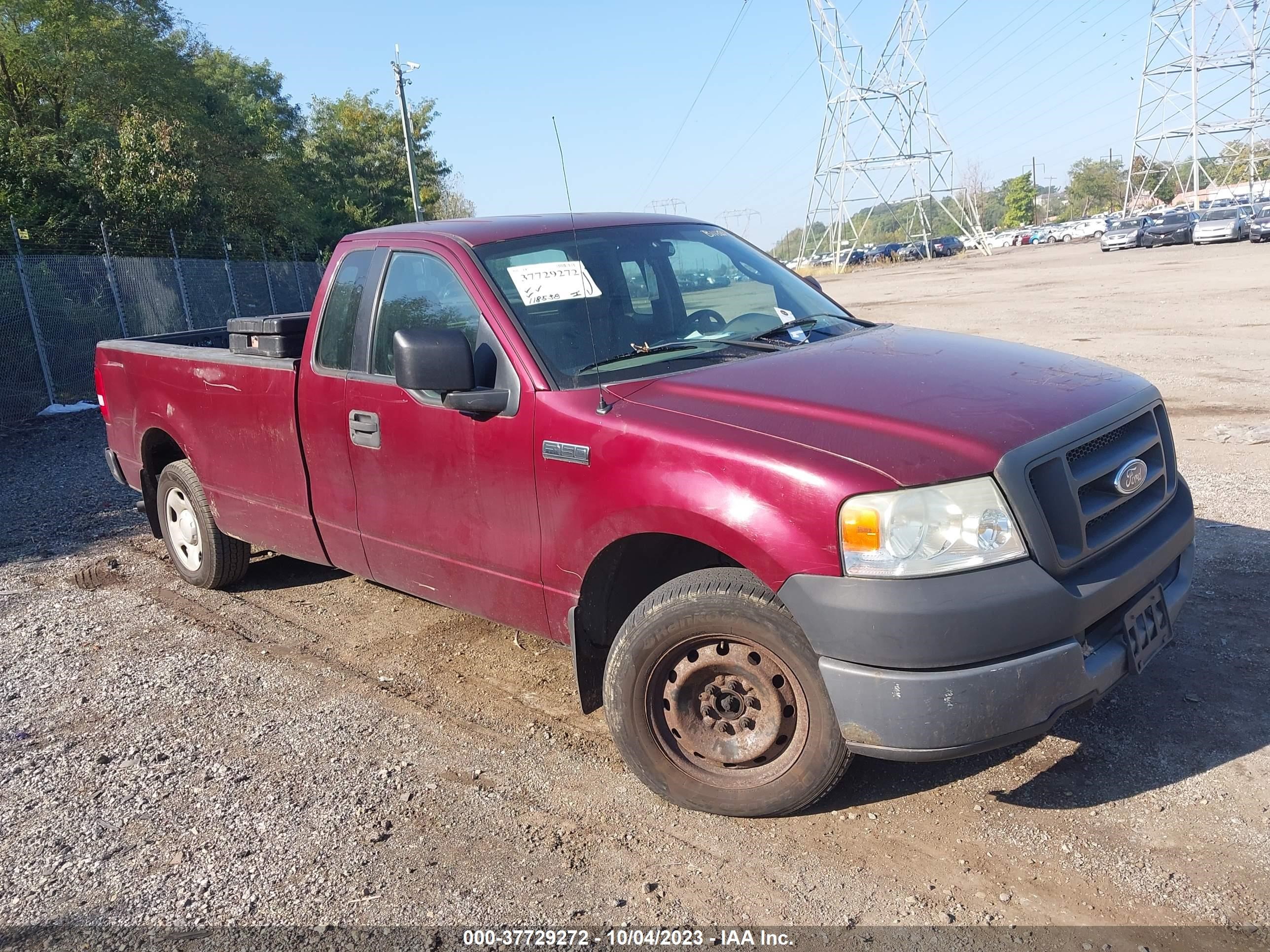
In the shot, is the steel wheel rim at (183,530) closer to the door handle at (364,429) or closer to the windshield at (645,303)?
the door handle at (364,429)

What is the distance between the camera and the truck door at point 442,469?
3.57 meters

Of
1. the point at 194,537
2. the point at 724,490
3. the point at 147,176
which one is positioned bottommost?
the point at 194,537

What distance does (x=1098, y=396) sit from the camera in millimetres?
3203

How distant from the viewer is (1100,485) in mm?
3029

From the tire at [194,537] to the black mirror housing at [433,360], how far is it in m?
2.49

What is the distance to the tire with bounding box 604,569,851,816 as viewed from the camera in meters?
2.90

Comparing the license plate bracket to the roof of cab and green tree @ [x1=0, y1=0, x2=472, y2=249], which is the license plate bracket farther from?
green tree @ [x1=0, y1=0, x2=472, y2=249]

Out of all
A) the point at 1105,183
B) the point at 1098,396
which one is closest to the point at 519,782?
the point at 1098,396

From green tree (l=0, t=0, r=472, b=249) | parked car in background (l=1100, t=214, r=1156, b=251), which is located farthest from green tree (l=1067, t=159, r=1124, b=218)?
green tree (l=0, t=0, r=472, b=249)

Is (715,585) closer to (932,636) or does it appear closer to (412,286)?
(932,636)

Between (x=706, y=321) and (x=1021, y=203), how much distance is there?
140m

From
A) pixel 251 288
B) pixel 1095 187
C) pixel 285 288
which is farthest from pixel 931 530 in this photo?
pixel 1095 187

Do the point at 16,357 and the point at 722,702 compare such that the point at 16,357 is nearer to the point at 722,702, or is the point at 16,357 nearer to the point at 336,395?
the point at 336,395

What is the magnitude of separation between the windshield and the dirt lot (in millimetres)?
1485
